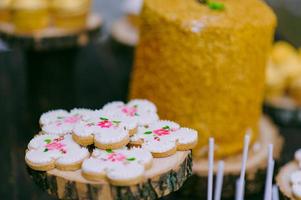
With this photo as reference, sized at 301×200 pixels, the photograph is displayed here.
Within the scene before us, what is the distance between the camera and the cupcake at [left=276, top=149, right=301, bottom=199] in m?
1.56

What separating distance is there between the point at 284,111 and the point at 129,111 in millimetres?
1554

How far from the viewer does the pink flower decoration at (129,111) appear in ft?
5.24

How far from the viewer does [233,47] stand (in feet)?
6.67

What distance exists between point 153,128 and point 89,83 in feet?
5.70

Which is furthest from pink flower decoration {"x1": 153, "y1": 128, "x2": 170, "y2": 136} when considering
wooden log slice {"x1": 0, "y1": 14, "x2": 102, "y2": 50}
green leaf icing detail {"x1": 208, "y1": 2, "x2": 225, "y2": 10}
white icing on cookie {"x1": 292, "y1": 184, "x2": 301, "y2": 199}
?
wooden log slice {"x1": 0, "y1": 14, "x2": 102, "y2": 50}

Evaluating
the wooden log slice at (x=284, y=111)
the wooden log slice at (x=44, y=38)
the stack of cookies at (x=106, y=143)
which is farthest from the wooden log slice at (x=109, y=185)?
the wooden log slice at (x=284, y=111)

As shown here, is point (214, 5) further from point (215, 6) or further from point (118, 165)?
point (118, 165)

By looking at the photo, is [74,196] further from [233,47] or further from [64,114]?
[233,47]

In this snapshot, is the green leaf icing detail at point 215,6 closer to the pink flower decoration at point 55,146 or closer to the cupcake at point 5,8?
the pink flower decoration at point 55,146

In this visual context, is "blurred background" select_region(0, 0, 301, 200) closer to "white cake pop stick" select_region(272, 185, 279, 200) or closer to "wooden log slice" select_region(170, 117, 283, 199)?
"wooden log slice" select_region(170, 117, 283, 199)

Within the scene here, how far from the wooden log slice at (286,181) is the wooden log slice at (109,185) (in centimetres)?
36

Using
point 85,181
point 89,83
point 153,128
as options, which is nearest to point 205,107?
point 153,128

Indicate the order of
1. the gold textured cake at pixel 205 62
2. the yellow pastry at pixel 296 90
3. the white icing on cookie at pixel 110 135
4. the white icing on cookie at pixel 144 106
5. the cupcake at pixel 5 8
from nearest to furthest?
1. the white icing on cookie at pixel 110 135
2. the white icing on cookie at pixel 144 106
3. the gold textured cake at pixel 205 62
4. the cupcake at pixel 5 8
5. the yellow pastry at pixel 296 90

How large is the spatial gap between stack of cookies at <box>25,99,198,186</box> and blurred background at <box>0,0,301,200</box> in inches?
14.9
